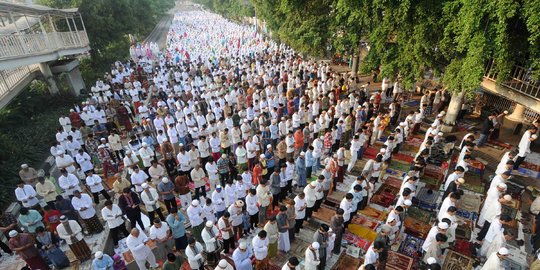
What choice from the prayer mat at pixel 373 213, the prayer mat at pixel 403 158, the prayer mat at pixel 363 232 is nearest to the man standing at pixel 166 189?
the prayer mat at pixel 363 232

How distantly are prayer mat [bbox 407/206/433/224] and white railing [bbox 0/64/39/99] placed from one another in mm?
15291

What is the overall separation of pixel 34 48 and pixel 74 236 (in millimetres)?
10158

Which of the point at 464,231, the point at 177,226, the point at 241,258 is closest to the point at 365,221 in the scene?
the point at 464,231

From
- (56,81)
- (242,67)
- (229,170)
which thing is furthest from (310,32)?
(56,81)

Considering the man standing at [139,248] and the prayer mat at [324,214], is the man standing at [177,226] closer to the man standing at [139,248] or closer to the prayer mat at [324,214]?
the man standing at [139,248]

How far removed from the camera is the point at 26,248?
622cm

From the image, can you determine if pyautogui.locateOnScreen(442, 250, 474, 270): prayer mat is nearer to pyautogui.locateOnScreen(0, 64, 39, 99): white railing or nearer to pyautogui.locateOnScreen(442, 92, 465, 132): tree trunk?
pyautogui.locateOnScreen(442, 92, 465, 132): tree trunk

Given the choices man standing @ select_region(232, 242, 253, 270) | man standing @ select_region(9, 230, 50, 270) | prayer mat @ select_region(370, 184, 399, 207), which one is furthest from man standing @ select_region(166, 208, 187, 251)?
prayer mat @ select_region(370, 184, 399, 207)

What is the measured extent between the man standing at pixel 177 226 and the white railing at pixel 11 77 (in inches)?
413

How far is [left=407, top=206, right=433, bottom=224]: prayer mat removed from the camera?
26.2ft

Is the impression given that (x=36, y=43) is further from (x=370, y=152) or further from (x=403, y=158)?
(x=403, y=158)

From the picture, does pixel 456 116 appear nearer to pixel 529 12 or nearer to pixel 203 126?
pixel 529 12

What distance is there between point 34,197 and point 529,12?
511 inches

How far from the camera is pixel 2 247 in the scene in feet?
24.4
